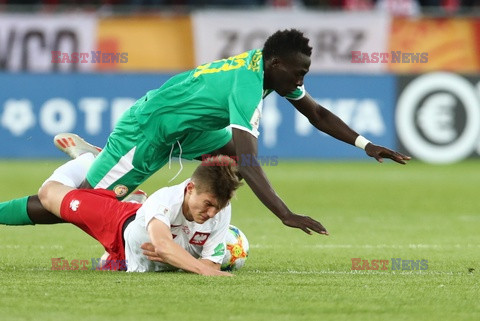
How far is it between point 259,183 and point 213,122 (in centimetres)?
106

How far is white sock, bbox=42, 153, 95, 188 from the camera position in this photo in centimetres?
873

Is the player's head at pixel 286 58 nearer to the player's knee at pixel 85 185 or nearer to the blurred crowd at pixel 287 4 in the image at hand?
the player's knee at pixel 85 185

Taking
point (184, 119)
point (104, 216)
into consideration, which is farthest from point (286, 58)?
point (104, 216)

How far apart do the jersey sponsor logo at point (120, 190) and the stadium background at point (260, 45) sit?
9346 millimetres

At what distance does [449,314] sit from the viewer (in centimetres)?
638

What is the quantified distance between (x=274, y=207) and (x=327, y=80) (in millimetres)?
11671

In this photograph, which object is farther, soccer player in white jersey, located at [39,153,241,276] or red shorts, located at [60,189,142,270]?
red shorts, located at [60,189,142,270]

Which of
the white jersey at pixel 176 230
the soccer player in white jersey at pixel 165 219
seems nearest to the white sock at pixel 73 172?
the soccer player in white jersey at pixel 165 219

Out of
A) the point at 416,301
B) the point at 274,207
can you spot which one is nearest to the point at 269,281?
the point at 274,207

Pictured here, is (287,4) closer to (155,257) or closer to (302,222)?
(155,257)

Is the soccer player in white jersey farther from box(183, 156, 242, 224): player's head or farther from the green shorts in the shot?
the green shorts

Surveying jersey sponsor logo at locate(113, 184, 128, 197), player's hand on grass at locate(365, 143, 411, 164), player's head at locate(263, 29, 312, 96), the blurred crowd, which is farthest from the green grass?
the blurred crowd

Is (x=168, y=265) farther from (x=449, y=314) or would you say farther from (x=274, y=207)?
(x=449, y=314)

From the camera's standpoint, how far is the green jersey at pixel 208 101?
762cm
